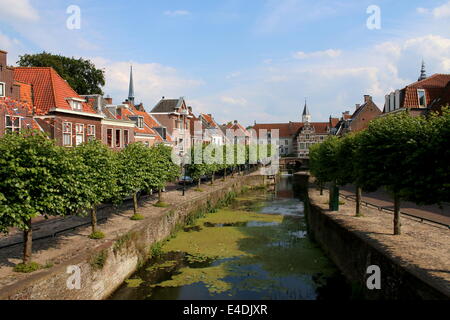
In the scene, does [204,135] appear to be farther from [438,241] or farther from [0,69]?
[438,241]

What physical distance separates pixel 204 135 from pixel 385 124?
6284 centimetres

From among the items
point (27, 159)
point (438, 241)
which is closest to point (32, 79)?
point (27, 159)

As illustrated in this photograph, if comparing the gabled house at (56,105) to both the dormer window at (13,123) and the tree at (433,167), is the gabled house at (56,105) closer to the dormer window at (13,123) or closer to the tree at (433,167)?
the dormer window at (13,123)

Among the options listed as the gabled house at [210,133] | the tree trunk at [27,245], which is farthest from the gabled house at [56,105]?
the gabled house at [210,133]

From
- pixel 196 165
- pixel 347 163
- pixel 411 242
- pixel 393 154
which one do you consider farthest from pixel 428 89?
pixel 393 154

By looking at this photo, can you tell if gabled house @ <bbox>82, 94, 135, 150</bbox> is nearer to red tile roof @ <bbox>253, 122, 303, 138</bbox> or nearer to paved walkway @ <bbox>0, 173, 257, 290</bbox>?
paved walkway @ <bbox>0, 173, 257, 290</bbox>

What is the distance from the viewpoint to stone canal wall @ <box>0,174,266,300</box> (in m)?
11.2

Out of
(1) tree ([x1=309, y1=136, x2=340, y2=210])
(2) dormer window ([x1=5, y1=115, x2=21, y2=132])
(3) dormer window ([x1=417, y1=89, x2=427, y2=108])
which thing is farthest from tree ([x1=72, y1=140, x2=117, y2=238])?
(3) dormer window ([x1=417, y1=89, x2=427, y2=108])

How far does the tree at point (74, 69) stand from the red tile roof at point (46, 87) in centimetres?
1512

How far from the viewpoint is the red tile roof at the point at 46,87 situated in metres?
32.2

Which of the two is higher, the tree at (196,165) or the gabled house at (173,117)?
the gabled house at (173,117)

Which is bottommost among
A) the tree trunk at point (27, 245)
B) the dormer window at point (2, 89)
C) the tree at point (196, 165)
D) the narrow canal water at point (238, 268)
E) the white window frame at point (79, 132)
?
the narrow canal water at point (238, 268)

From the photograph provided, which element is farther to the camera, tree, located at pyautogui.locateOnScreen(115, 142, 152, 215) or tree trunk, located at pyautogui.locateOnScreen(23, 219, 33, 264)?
tree, located at pyautogui.locateOnScreen(115, 142, 152, 215)
